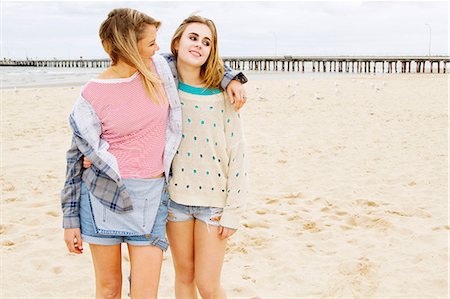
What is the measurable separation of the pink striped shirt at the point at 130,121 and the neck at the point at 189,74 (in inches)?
10.4

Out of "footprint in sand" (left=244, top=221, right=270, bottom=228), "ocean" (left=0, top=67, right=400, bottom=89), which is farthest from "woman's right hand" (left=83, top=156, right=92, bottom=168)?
"ocean" (left=0, top=67, right=400, bottom=89)

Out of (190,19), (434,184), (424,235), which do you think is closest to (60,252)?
(190,19)

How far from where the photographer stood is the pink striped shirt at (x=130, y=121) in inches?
95.3

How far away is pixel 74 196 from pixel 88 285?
1.84 metres

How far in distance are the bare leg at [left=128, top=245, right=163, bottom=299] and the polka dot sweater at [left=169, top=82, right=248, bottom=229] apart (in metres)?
0.34

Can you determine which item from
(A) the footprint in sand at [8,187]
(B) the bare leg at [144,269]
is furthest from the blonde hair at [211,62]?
(A) the footprint in sand at [8,187]

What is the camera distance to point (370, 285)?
3.92 meters

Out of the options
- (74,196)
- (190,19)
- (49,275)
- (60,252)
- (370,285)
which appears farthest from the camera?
(60,252)

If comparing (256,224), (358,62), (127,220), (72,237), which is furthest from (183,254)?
(358,62)

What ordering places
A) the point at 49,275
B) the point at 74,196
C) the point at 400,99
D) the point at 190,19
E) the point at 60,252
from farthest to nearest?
the point at 400,99, the point at 60,252, the point at 49,275, the point at 190,19, the point at 74,196

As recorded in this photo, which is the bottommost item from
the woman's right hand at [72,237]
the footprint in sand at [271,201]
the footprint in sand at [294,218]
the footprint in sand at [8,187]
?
the footprint in sand at [271,201]

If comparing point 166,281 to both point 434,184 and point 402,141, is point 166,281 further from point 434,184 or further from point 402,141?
point 402,141

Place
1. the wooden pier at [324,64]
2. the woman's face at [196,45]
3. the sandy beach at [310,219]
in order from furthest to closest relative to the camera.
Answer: the wooden pier at [324,64] < the sandy beach at [310,219] < the woman's face at [196,45]

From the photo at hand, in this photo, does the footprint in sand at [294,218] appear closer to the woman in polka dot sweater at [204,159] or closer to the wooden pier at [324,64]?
the woman in polka dot sweater at [204,159]
